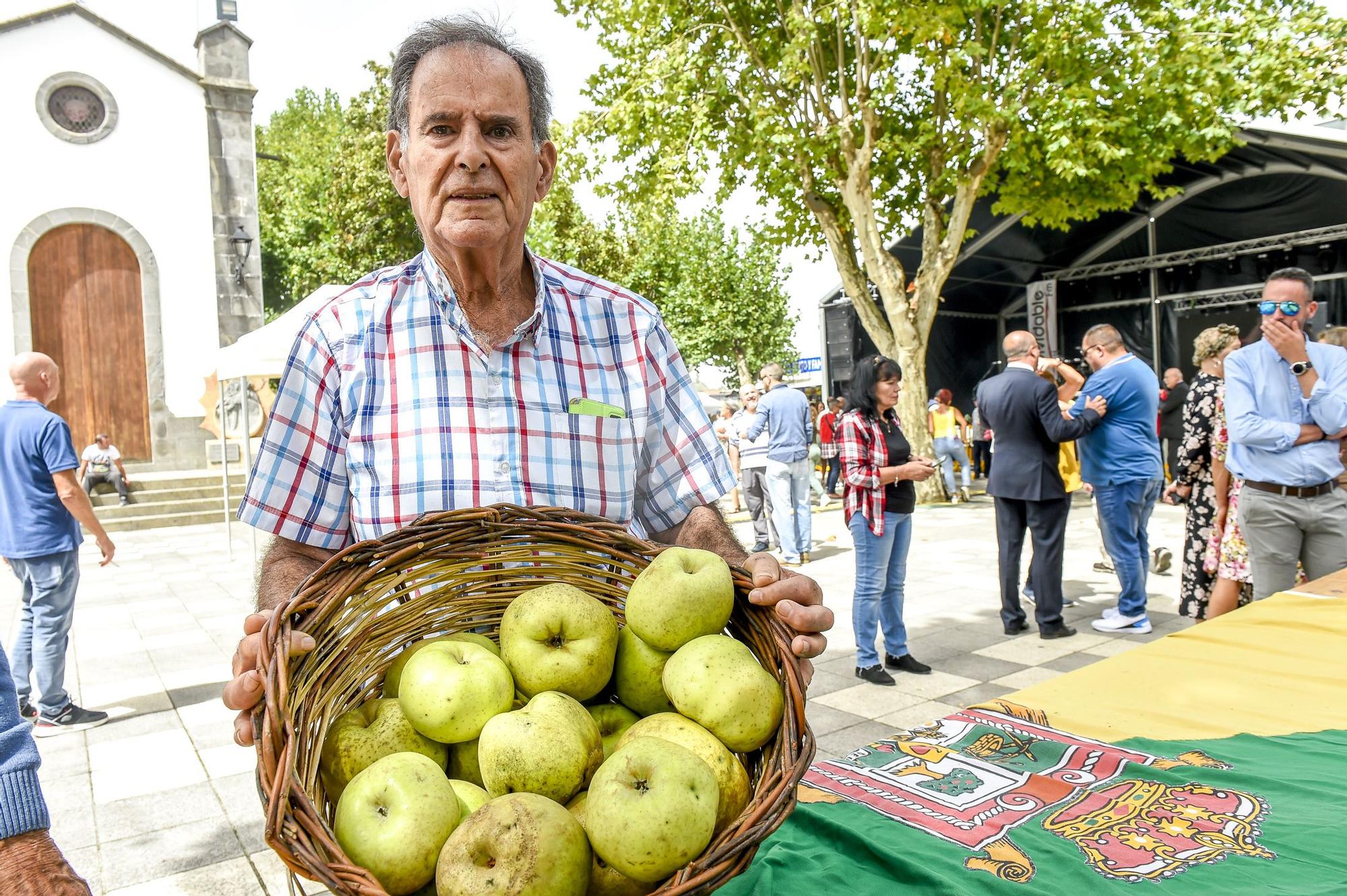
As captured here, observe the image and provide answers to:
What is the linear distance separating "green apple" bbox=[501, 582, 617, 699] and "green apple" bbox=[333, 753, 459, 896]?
0.24m

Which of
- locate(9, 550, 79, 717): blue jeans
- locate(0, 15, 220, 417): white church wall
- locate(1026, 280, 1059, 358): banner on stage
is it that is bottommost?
locate(9, 550, 79, 717): blue jeans

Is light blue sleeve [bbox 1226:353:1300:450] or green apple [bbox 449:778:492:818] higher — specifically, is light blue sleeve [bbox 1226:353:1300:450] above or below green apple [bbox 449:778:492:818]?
above

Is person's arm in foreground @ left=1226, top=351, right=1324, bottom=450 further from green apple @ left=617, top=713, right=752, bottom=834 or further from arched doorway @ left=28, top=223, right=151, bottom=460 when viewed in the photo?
arched doorway @ left=28, top=223, right=151, bottom=460

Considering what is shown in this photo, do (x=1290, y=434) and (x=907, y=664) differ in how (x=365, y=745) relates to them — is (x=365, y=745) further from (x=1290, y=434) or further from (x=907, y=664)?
(x=907, y=664)

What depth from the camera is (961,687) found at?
208 inches

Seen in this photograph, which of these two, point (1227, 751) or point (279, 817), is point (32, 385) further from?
point (1227, 751)

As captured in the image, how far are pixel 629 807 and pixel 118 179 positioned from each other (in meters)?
19.3

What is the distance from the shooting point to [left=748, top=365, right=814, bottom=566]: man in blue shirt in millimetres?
9641

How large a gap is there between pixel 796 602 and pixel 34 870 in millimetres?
1138

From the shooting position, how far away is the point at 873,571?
5.46 m

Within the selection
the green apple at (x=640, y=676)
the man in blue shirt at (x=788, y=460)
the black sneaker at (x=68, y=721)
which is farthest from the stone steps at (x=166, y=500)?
the green apple at (x=640, y=676)

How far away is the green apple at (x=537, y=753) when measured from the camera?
1193 mm

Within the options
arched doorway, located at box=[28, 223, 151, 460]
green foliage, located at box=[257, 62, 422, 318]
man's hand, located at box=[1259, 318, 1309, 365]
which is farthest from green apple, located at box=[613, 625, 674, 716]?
arched doorway, located at box=[28, 223, 151, 460]

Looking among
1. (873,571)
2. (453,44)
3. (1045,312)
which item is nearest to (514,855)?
(453,44)
